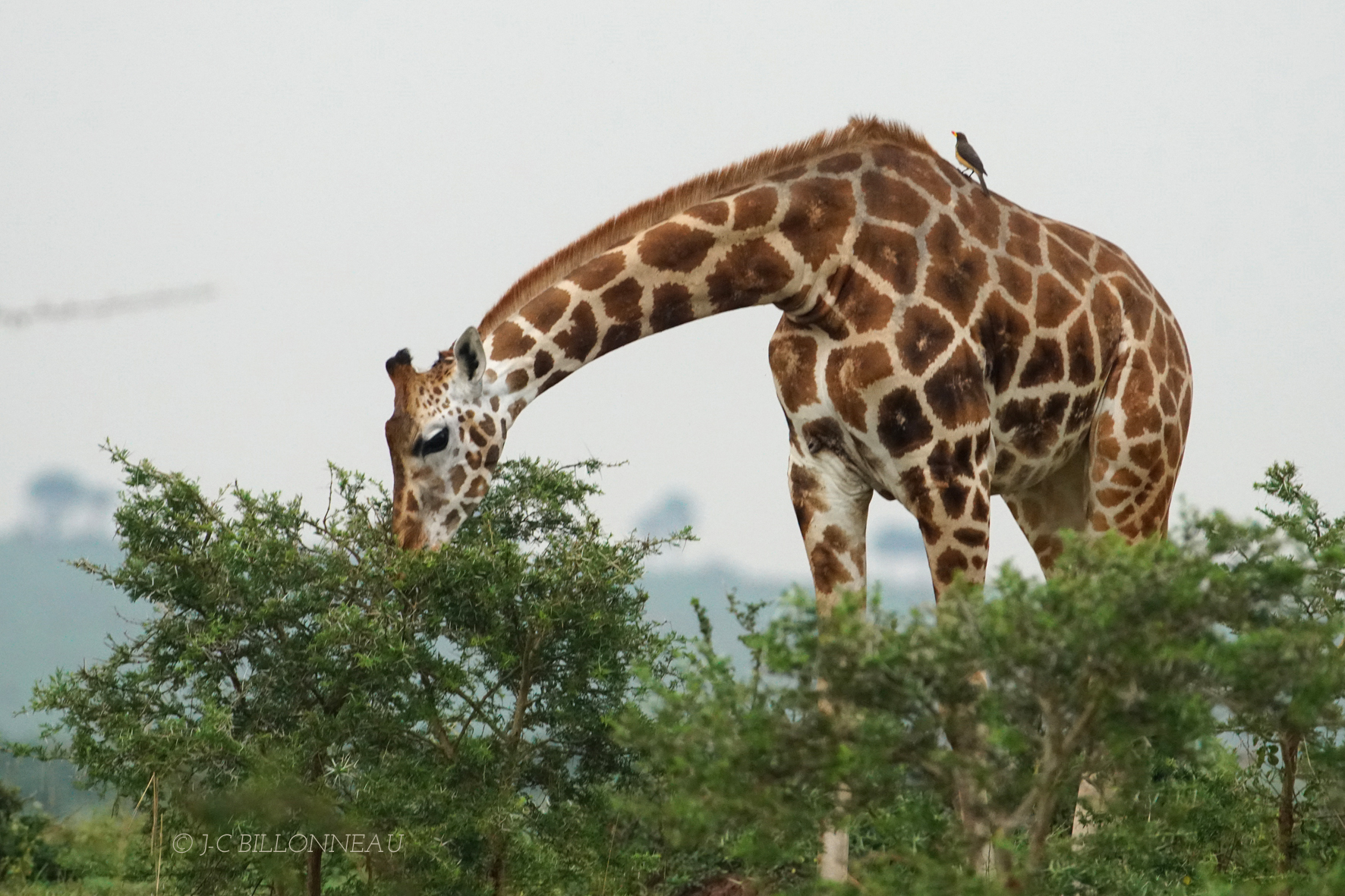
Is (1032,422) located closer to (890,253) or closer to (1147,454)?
(1147,454)

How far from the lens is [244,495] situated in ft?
19.5

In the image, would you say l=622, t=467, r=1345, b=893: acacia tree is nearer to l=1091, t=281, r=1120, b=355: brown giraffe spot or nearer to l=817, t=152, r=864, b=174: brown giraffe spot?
l=1091, t=281, r=1120, b=355: brown giraffe spot

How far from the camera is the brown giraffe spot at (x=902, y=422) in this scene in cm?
516

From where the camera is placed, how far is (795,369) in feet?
17.9

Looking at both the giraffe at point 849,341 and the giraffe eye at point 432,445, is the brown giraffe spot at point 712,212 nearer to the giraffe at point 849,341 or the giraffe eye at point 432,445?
the giraffe at point 849,341

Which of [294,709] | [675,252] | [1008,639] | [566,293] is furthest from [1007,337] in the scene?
[294,709]

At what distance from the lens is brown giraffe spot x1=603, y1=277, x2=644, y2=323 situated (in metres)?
5.31

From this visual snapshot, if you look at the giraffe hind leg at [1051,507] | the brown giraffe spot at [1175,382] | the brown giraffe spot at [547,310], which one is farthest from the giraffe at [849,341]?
the giraffe hind leg at [1051,507]

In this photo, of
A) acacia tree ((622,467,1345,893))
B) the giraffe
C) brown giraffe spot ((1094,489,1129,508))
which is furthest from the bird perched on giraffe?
acacia tree ((622,467,1345,893))

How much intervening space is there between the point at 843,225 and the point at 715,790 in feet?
8.23

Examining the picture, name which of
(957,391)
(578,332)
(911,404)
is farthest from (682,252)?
(957,391)

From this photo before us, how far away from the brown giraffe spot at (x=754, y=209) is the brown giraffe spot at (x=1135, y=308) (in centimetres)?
151

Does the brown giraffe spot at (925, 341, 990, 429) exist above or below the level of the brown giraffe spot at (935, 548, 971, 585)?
above

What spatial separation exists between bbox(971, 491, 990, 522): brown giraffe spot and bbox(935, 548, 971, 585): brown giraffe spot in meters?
0.13
